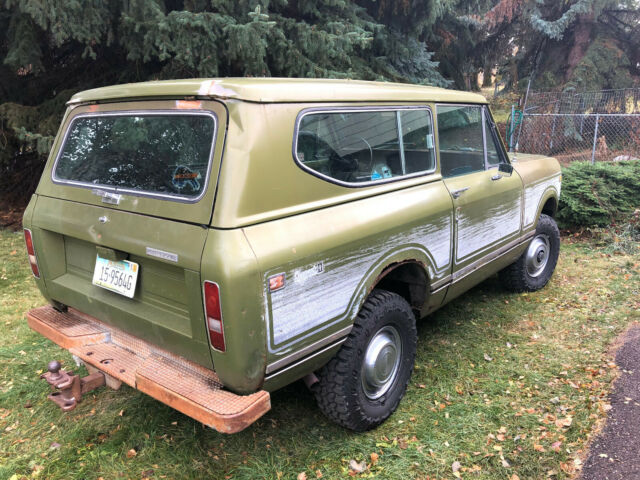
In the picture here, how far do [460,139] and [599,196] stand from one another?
416cm

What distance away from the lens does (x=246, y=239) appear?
203cm

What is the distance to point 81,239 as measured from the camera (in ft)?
8.55

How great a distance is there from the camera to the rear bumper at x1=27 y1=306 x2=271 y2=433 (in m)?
2.03

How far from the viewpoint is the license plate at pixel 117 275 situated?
2.41 metres

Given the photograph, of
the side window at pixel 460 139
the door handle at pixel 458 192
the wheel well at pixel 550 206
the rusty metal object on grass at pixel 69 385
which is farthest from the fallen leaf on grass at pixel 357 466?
the wheel well at pixel 550 206

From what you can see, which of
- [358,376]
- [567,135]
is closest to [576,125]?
[567,135]

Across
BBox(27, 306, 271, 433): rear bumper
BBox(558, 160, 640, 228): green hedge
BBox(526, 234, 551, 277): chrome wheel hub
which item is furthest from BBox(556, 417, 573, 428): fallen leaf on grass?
BBox(558, 160, 640, 228): green hedge

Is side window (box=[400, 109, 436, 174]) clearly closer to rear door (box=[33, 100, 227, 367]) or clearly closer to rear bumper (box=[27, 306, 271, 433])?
rear door (box=[33, 100, 227, 367])

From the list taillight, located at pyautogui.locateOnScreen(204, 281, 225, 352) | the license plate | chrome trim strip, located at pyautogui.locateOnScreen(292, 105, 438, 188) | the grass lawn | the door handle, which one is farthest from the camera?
the door handle

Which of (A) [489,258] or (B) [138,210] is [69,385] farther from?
(A) [489,258]

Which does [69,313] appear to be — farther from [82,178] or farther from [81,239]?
[82,178]

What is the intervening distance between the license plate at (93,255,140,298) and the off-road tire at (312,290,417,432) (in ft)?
3.72

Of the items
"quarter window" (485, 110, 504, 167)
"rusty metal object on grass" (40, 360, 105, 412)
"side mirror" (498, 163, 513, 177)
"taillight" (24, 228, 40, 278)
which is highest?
"quarter window" (485, 110, 504, 167)

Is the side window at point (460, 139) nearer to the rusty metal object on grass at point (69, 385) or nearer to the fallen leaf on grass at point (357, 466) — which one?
the fallen leaf on grass at point (357, 466)
